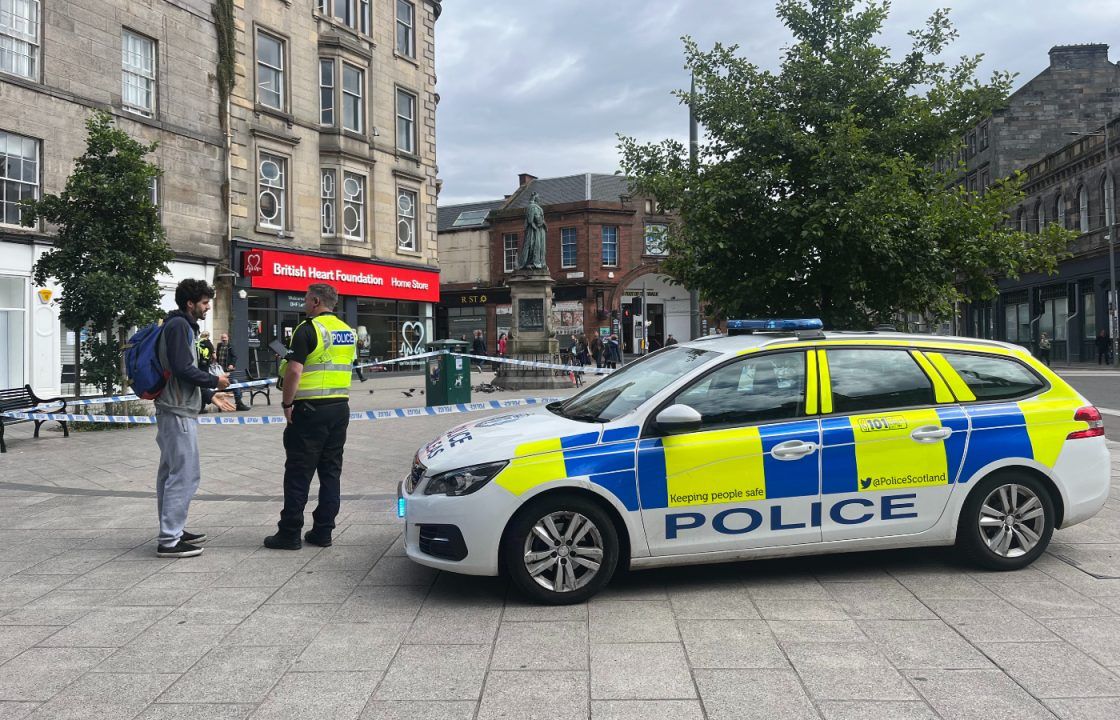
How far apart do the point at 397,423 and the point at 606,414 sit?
9562 mm

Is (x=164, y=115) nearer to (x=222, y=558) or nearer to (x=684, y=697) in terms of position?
(x=222, y=558)

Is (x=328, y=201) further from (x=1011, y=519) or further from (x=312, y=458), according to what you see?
(x=1011, y=519)

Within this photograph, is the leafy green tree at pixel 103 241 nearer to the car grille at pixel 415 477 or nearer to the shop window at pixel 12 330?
the shop window at pixel 12 330

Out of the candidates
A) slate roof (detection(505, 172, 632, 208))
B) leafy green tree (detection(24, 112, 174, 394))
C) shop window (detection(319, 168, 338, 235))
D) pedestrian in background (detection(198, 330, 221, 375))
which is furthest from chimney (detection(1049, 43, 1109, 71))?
leafy green tree (detection(24, 112, 174, 394))

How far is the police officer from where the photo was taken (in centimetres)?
577

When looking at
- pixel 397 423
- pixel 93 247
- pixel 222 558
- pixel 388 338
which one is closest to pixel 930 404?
pixel 222 558

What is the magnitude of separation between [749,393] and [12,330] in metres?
18.7

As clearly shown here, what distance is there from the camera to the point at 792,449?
484 centimetres

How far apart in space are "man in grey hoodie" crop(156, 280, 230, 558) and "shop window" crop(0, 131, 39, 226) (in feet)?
49.8

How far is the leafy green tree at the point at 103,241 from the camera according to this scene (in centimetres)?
1345

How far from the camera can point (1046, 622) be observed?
169 inches

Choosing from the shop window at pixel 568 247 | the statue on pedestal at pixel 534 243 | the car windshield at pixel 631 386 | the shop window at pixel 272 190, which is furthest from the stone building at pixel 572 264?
the car windshield at pixel 631 386

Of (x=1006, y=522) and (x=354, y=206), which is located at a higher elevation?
(x=354, y=206)

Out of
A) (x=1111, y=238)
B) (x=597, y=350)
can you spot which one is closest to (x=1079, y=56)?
(x=1111, y=238)
